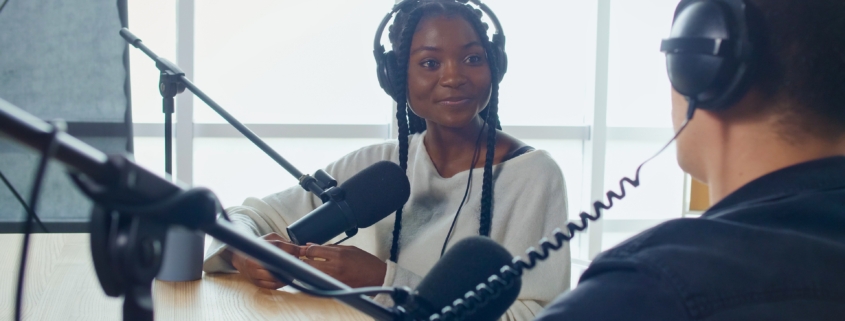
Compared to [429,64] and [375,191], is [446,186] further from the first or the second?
[375,191]

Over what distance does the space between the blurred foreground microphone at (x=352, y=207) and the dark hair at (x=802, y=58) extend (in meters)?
0.66

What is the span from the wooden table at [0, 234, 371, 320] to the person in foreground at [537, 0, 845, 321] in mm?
652

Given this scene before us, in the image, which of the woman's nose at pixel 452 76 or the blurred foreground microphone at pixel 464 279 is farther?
the woman's nose at pixel 452 76

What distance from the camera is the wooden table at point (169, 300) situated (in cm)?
114

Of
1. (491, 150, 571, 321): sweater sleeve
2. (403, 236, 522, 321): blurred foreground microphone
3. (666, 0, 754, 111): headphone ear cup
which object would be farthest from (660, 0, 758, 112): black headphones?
(491, 150, 571, 321): sweater sleeve

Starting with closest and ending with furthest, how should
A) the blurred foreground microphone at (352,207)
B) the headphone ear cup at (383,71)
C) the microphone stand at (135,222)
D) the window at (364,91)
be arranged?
1. the microphone stand at (135,222)
2. the blurred foreground microphone at (352,207)
3. the headphone ear cup at (383,71)
4. the window at (364,91)

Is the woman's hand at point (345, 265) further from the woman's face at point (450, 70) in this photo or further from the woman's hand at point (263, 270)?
the woman's face at point (450, 70)

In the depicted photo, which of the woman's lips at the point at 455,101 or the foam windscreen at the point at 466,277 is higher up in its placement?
the woman's lips at the point at 455,101

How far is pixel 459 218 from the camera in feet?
4.94

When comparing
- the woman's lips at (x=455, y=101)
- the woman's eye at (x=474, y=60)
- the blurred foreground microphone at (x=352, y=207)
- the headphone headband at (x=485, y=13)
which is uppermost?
the headphone headband at (x=485, y=13)

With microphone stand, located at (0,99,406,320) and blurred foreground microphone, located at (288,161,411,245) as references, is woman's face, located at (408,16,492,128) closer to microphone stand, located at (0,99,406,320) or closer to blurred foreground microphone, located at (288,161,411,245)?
blurred foreground microphone, located at (288,161,411,245)

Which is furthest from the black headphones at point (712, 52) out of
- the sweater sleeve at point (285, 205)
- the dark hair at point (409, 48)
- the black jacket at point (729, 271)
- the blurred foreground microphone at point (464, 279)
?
the sweater sleeve at point (285, 205)

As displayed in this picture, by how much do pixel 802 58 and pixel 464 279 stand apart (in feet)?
1.13

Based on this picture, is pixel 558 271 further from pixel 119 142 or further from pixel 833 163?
pixel 119 142
